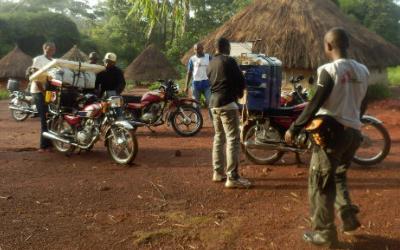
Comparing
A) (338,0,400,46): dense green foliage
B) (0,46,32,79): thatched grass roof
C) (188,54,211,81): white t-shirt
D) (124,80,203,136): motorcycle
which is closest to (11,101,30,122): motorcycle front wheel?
(124,80,203,136): motorcycle

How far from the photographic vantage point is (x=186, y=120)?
9.75 metres

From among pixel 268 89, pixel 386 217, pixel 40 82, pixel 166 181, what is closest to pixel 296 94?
pixel 268 89

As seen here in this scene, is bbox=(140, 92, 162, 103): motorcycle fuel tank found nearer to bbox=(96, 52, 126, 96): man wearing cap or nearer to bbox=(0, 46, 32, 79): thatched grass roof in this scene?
bbox=(96, 52, 126, 96): man wearing cap

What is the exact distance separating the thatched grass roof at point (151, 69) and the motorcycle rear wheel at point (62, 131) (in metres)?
19.0

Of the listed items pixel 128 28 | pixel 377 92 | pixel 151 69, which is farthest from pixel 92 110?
pixel 128 28

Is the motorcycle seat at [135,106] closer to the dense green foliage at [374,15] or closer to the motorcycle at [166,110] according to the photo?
the motorcycle at [166,110]

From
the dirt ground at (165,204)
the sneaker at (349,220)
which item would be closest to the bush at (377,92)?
the dirt ground at (165,204)

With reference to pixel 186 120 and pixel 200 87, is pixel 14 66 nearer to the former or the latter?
pixel 200 87

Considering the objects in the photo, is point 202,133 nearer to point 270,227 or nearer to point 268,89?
point 268,89

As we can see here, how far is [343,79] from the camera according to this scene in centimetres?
380

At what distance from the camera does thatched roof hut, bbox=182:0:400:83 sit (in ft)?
50.6

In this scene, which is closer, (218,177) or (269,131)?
(218,177)

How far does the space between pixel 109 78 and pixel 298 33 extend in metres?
9.18

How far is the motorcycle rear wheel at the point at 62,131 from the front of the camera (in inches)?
310
